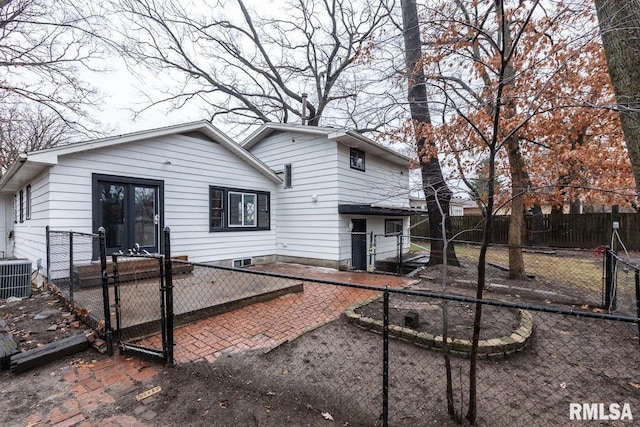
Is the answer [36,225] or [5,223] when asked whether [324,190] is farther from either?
[5,223]

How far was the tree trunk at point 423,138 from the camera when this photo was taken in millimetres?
4184

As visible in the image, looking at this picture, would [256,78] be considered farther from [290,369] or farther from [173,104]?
[290,369]

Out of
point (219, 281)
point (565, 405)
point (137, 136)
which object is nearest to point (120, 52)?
point (137, 136)

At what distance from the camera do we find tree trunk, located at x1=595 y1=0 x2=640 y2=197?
2439 mm

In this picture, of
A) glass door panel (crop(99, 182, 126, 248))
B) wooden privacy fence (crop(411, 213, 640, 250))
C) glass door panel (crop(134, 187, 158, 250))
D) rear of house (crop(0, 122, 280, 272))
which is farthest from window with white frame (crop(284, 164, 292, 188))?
wooden privacy fence (crop(411, 213, 640, 250))

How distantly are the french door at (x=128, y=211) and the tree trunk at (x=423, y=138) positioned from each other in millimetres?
6247

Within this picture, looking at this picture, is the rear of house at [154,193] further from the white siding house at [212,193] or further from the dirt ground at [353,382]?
the dirt ground at [353,382]

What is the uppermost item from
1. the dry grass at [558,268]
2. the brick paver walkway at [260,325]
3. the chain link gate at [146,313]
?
the chain link gate at [146,313]

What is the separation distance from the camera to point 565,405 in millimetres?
2492

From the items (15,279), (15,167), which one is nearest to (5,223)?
(15,167)

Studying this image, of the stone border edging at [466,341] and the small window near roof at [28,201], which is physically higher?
the small window near roof at [28,201]

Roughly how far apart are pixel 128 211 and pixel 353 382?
6325 millimetres

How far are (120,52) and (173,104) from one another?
6.75 meters
